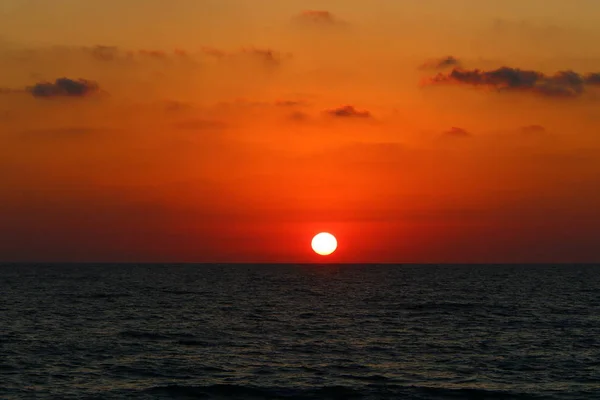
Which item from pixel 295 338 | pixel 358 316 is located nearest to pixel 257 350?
pixel 295 338

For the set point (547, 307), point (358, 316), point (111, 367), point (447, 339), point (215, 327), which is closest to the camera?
point (111, 367)

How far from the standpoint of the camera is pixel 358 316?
84938mm

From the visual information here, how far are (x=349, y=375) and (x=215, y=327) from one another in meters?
28.3

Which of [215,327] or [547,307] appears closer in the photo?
[215,327]

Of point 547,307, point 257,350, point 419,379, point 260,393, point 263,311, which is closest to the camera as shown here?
point 260,393

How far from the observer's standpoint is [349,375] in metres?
47.7

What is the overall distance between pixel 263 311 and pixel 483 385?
4945 cm

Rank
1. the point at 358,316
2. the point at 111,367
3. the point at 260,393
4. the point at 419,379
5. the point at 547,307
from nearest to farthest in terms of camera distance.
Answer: the point at 260,393, the point at 419,379, the point at 111,367, the point at 358,316, the point at 547,307

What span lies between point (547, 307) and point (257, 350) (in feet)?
188

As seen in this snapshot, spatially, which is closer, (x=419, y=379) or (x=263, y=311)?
(x=419, y=379)

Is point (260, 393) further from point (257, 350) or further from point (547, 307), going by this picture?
point (547, 307)

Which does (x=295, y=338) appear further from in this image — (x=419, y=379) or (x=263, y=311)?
(x=263, y=311)

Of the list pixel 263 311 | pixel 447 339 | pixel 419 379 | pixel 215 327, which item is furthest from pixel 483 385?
pixel 263 311

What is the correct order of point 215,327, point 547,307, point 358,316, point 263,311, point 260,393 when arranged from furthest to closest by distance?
point 547,307 → point 263,311 → point 358,316 → point 215,327 → point 260,393
